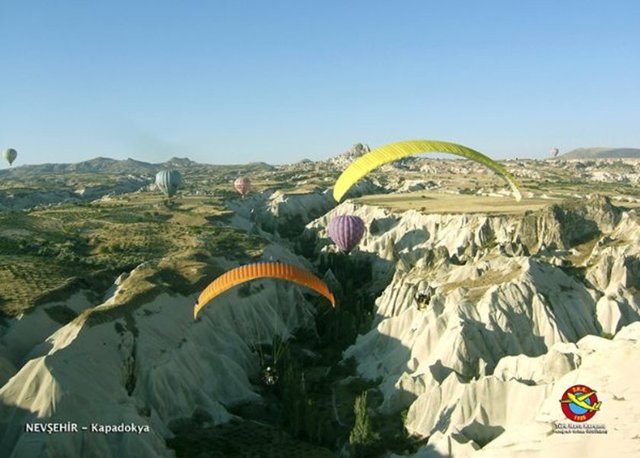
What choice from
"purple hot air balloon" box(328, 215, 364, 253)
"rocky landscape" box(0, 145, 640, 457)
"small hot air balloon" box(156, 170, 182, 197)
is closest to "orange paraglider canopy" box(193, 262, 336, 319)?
"rocky landscape" box(0, 145, 640, 457)

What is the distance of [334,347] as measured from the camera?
5219 centimetres

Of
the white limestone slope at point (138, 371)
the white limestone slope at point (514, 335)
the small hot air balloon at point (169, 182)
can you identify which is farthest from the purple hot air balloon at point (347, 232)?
the small hot air balloon at point (169, 182)

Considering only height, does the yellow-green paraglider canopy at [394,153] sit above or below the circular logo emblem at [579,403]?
above

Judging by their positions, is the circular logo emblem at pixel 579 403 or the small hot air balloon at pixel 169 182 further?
the small hot air balloon at pixel 169 182

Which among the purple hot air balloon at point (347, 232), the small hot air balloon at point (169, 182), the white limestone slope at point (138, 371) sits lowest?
the white limestone slope at point (138, 371)

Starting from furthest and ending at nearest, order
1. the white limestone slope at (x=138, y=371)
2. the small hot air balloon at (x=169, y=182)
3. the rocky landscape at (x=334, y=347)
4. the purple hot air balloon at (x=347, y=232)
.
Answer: the small hot air balloon at (x=169, y=182)
the purple hot air balloon at (x=347, y=232)
the rocky landscape at (x=334, y=347)
the white limestone slope at (x=138, y=371)

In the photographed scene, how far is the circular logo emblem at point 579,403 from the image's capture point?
24766mm

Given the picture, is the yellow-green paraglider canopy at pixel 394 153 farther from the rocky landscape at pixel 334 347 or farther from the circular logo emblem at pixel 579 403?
the circular logo emblem at pixel 579 403

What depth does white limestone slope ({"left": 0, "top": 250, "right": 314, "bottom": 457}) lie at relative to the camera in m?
28.2

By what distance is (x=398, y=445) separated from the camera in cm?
3334

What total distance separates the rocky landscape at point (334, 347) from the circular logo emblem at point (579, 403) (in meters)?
0.52

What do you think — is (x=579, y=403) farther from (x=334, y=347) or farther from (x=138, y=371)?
(x=334, y=347)

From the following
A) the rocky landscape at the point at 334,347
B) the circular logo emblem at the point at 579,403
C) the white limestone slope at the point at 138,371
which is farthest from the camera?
the rocky landscape at the point at 334,347

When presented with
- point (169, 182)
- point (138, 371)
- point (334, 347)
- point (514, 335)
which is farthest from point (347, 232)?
point (169, 182)
